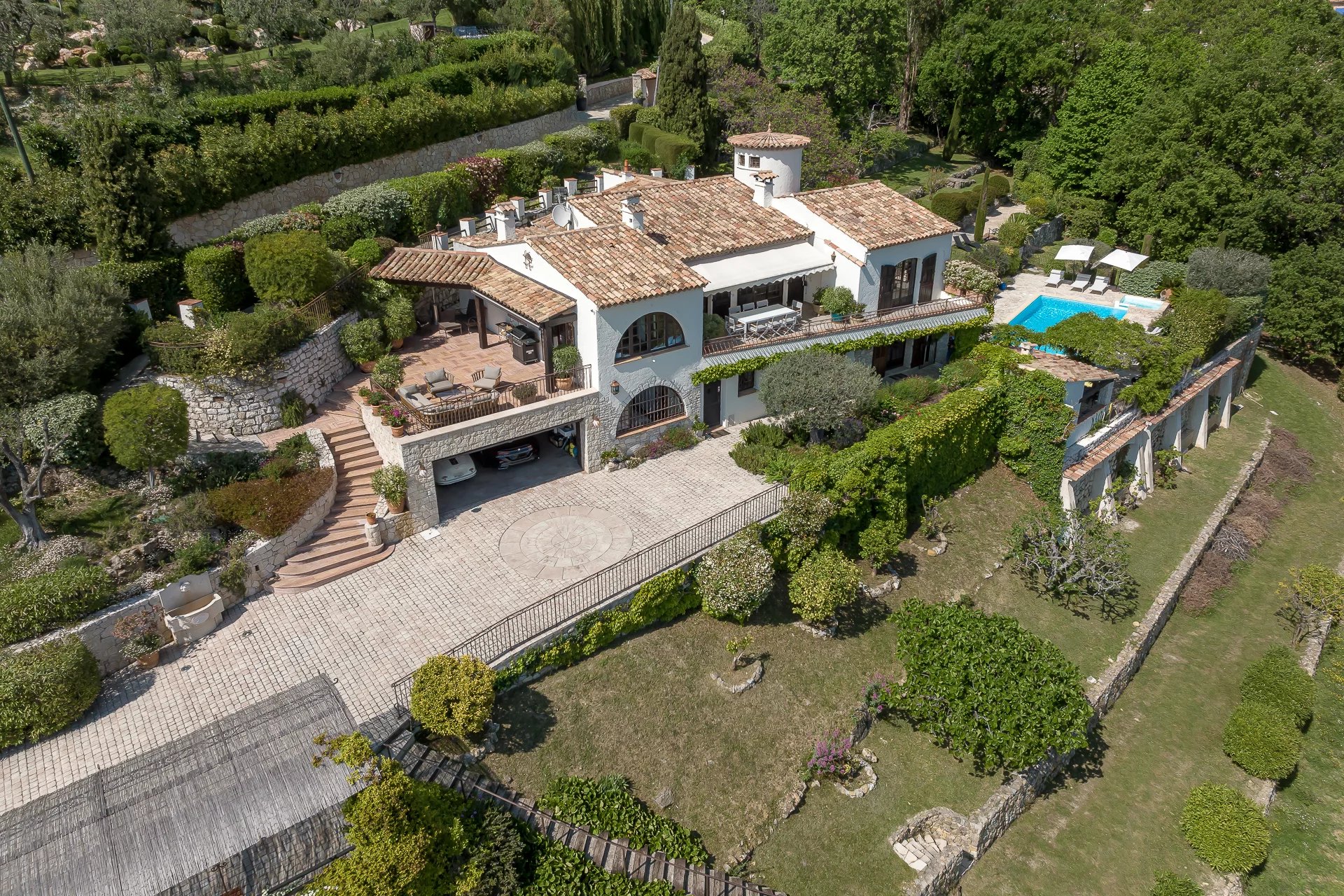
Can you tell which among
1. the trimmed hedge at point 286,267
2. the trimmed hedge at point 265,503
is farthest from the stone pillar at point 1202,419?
the trimmed hedge at point 286,267

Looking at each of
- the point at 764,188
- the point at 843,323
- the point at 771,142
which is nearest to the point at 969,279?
the point at 843,323

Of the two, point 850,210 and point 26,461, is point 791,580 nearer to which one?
point 850,210

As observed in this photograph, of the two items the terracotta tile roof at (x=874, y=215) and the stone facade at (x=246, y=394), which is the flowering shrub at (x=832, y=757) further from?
the terracotta tile roof at (x=874, y=215)

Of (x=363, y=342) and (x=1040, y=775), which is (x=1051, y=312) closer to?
(x=1040, y=775)

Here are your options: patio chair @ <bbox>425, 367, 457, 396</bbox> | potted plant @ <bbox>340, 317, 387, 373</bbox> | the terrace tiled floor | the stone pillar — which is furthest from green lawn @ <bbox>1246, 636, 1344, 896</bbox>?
potted plant @ <bbox>340, 317, 387, 373</bbox>

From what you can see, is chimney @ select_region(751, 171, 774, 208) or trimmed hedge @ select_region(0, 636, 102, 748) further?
chimney @ select_region(751, 171, 774, 208)

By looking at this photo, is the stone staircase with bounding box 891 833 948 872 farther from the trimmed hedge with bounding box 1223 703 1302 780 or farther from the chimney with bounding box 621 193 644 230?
the chimney with bounding box 621 193 644 230
